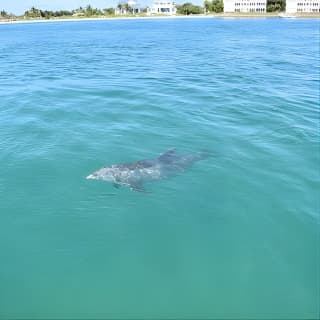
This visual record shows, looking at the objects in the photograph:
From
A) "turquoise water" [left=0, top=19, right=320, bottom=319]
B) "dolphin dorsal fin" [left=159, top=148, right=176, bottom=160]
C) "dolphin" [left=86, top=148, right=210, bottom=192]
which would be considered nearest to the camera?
"turquoise water" [left=0, top=19, right=320, bottom=319]

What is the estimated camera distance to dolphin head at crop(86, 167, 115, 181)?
15.1 meters

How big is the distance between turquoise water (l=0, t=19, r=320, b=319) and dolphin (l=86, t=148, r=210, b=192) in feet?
1.03

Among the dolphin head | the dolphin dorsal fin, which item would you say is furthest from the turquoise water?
the dolphin dorsal fin

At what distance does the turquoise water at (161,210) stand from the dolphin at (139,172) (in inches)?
12.4

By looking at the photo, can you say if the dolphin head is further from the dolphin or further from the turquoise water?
the turquoise water

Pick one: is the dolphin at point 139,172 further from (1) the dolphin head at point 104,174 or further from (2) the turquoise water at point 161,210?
(2) the turquoise water at point 161,210

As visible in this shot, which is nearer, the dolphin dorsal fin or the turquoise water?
the turquoise water

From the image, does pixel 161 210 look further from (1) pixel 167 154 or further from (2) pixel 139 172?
(1) pixel 167 154

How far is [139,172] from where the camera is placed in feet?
49.7

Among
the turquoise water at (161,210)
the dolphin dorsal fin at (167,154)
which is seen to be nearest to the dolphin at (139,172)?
the dolphin dorsal fin at (167,154)

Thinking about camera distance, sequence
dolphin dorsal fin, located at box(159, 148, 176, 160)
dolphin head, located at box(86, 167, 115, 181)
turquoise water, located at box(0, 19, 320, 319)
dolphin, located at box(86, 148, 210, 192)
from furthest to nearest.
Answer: dolphin dorsal fin, located at box(159, 148, 176, 160) < dolphin head, located at box(86, 167, 115, 181) < dolphin, located at box(86, 148, 210, 192) < turquoise water, located at box(0, 19, 320, 319)

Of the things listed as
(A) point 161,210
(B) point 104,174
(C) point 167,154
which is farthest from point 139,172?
(A) point 161,210

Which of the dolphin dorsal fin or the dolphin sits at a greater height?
the dolphin dorsal fin

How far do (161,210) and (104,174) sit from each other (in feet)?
9.40
